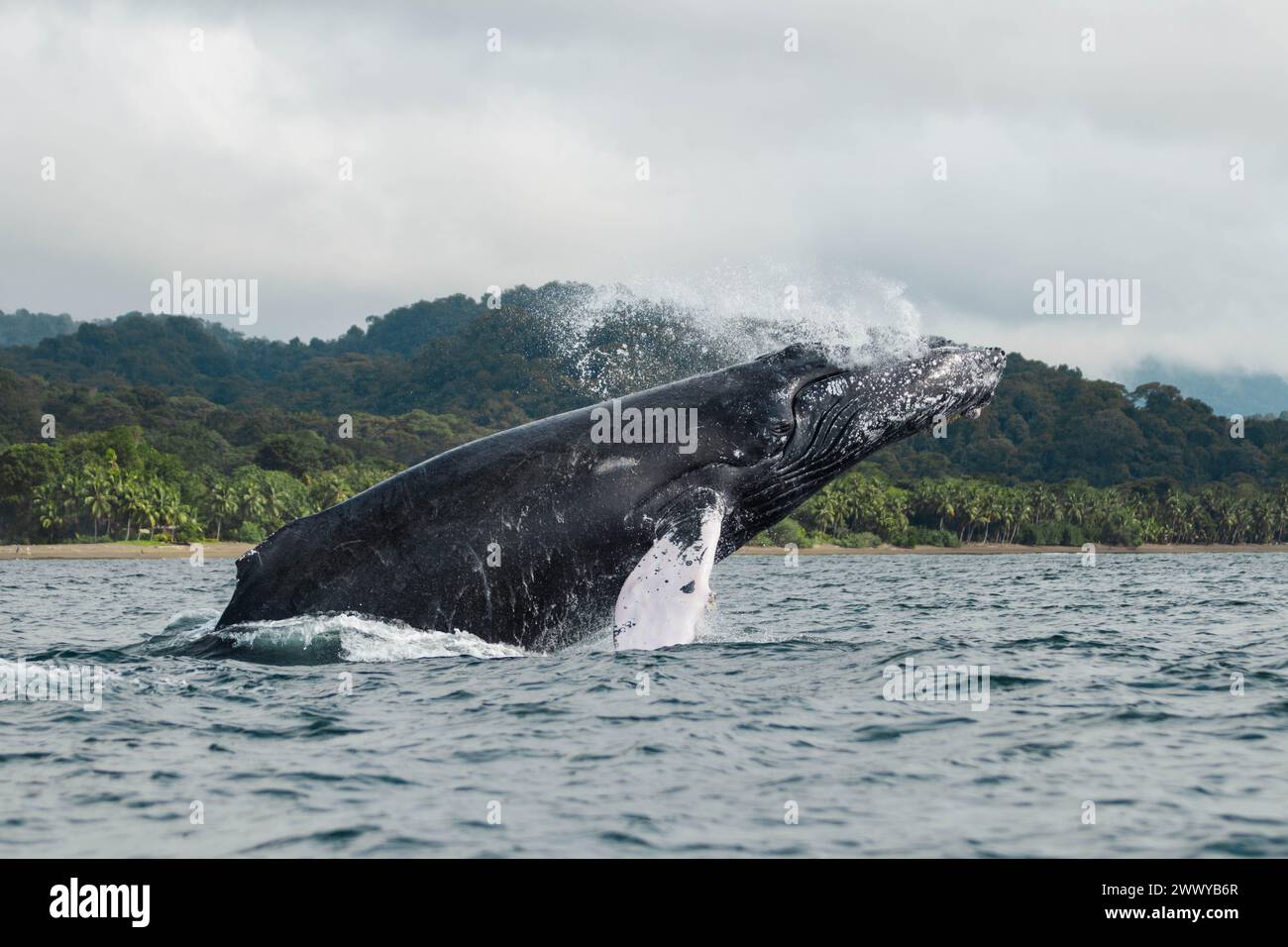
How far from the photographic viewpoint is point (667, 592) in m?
10.2

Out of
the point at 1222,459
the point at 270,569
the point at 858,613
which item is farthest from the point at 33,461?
the point at 1222,459

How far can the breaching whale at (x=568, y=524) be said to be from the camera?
404 inches

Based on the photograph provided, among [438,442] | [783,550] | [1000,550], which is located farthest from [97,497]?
[1000,550]

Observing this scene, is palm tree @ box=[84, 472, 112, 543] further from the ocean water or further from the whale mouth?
the whale mouth

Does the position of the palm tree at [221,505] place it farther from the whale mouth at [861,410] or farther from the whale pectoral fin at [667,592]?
the whale pectoral fin at [667,592]

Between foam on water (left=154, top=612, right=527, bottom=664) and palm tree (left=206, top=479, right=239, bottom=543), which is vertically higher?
palm tree (left=206, top=479, right=239, bottom=543)

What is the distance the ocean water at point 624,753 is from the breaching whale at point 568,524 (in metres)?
0.32

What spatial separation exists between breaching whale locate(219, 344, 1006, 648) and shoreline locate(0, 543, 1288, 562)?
1768 inches

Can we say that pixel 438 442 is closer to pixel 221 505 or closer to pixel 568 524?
pixel 221 505

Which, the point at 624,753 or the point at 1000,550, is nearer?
the point at 624,753

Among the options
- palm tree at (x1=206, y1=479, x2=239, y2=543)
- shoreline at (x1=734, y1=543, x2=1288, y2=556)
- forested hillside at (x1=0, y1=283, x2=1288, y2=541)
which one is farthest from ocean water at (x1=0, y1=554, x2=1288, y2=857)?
shoreline at (x1=734, y1=543, x2=1288, y2=556)

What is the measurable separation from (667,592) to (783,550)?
11391 centimetres

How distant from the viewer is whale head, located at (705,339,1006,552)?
11203 mm

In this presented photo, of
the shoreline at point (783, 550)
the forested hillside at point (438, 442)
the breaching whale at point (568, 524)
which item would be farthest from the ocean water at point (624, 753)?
the shoreline at point (783, 550)
